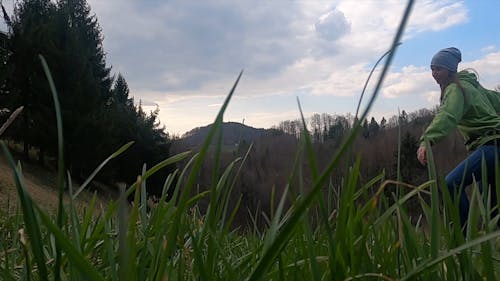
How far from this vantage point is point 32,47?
28.9m

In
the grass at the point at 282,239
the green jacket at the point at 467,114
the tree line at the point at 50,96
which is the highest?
the tree line at the point at 50,96

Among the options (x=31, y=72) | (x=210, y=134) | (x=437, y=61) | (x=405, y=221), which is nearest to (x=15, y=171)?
(x=210, y=134)

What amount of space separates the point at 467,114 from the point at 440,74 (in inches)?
13.4

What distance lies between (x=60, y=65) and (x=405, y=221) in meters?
29.4

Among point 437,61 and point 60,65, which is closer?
point 437,61

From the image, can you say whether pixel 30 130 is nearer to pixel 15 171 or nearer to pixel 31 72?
pixel 31 72

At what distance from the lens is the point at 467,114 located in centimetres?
369

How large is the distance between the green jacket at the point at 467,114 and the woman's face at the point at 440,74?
0.10 meters

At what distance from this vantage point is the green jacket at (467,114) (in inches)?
137

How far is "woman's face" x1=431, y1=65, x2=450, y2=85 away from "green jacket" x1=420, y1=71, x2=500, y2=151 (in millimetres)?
99

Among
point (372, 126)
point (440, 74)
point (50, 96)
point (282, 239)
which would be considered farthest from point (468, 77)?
point (50, 96)

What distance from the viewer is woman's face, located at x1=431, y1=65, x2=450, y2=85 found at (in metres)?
3.70

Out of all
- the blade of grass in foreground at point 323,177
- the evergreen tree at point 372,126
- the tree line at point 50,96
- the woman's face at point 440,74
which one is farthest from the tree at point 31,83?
the blade of grass in foreground at point 323,177

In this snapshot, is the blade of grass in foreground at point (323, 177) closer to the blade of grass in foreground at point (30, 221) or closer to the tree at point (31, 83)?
the blade of grass in foreground at point (30, 221)
